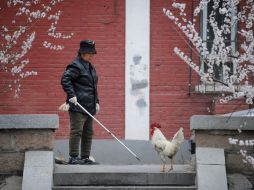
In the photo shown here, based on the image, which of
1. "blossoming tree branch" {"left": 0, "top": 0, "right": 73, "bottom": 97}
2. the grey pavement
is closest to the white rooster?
the grey pavement

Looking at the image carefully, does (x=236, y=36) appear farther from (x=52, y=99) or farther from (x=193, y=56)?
(x=52, y=99)

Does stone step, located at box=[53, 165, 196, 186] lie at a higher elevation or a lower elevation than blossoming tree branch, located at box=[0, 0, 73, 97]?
lower

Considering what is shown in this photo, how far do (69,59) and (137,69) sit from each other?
1.16 m

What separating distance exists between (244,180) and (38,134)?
95.2 inches

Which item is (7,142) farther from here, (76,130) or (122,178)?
(122,178)

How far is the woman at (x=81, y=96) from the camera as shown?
26.0 feet

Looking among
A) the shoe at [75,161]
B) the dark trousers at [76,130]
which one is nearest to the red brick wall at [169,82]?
the dark trousers at [76,130]

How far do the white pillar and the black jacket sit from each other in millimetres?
2170

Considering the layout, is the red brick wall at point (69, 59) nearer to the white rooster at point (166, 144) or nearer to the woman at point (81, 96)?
the woman at point (81, 96)

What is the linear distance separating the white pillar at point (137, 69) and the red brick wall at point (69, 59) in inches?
4.1

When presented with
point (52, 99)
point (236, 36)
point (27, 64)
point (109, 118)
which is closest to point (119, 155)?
point (109, 118)

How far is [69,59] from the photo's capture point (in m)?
10.5

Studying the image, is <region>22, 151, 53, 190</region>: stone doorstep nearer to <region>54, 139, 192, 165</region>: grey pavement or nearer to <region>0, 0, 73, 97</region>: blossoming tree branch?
<region>54, 139, 192, 165</region>: grey pavement

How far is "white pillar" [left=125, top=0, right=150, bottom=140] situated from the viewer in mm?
10344
